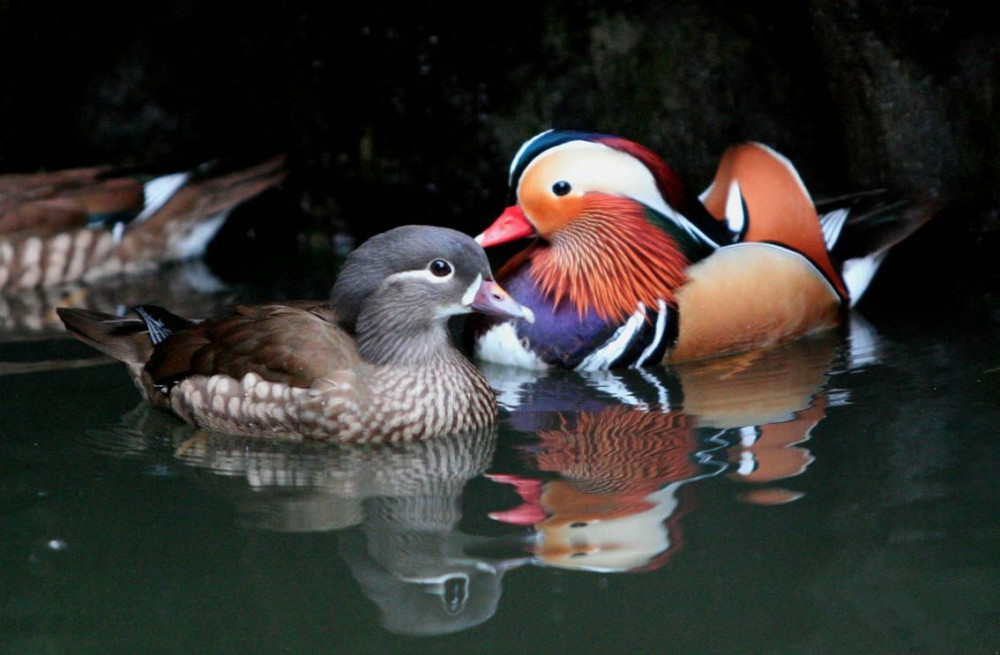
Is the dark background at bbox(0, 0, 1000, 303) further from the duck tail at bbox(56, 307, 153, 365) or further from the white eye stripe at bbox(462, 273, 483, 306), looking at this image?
the duck tail at bbox(56, 307, 153, 365)

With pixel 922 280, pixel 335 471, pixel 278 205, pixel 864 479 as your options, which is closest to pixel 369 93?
pixel 278 205

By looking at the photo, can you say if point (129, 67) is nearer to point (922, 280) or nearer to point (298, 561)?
point (922, 280)

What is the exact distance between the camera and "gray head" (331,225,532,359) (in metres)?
4.25

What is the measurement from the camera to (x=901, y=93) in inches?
240

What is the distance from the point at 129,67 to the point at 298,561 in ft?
17.2

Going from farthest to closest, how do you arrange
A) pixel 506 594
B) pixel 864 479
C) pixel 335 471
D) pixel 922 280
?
pixel 922 280 < pixel 335 471 < pixel 864 479 < pixel 506 594

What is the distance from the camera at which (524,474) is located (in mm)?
3895

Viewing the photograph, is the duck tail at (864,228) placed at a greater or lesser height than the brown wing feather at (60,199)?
lesser

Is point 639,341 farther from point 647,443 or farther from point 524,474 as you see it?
point 524,474

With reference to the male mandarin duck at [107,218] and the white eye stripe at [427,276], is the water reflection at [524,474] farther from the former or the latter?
the male mandarin duck at [107,218]

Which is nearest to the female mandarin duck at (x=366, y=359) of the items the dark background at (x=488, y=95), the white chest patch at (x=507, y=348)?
the white chest patch at (x=507, y=348)

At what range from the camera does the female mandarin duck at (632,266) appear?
5.08 meters

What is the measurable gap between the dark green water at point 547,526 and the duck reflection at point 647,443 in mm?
12

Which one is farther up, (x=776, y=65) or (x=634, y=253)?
(x=776, y=65)
